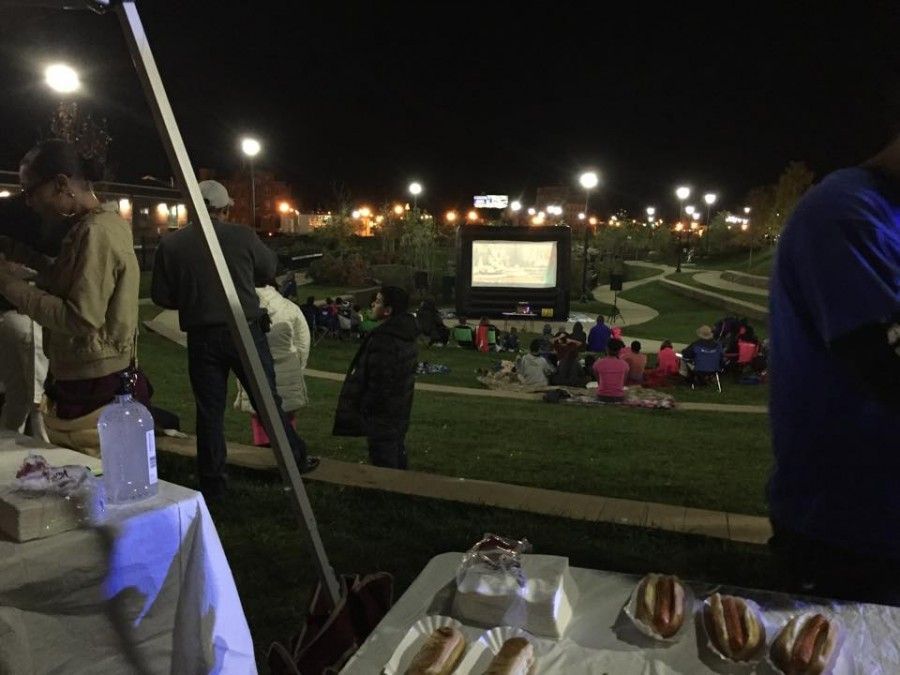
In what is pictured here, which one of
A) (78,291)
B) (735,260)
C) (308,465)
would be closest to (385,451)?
(308,465)

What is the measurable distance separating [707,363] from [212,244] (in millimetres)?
12905

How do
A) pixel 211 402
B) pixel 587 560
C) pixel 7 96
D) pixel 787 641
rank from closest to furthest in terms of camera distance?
pixel 787 641 < pixel 587 560 < pixel 211 402 < pixel 7 96

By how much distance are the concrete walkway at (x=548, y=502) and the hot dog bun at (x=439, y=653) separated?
2.99m

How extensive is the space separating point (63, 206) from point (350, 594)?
2075 millimetres

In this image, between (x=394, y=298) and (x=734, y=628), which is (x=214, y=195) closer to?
(x=394, y=298)

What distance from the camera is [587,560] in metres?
3.92

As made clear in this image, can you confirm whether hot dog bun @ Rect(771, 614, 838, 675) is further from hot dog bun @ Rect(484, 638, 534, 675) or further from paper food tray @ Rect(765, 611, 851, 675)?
hot dog bun @ Rect(484, 638, 534, 675)

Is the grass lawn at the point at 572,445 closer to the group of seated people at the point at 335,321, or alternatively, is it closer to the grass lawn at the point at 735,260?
the group of seated people at the point at 335,321

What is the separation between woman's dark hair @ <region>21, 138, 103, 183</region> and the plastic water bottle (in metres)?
1.24

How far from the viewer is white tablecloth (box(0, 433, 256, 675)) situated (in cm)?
184

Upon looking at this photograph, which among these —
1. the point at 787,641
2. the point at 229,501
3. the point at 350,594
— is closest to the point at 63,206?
the point at 350,594

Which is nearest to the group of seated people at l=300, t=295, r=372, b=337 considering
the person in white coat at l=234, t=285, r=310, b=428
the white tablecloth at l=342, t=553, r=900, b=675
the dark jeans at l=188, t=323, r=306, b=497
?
the person in white coat at l=234, t=285, r=310, b=428

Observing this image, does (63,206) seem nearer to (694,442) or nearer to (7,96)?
(694,442)

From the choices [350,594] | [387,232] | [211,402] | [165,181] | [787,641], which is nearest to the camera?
[787,641]
